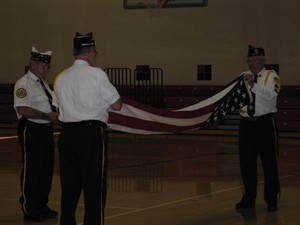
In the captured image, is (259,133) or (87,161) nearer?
(87,161)

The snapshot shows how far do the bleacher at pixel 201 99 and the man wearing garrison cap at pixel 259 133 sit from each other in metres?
10.6

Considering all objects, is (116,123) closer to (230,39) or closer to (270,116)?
(270,116)

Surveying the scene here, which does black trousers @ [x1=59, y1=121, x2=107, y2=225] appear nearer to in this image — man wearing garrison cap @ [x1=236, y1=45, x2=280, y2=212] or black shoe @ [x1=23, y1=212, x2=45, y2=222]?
black shoe @ [x1=23, y1=212, x2=45, y2=222]

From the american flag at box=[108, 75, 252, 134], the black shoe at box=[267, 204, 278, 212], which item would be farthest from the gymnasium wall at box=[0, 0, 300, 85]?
the black shoe at box=[267, 204, 278, 212]

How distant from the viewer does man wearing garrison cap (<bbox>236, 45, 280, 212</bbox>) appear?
8.96 metres

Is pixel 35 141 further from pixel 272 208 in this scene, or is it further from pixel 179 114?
pixel 272 208

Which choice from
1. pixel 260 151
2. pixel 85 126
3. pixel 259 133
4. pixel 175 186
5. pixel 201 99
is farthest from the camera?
pixel 201 99

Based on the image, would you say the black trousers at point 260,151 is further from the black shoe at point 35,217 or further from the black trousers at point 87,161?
the black trousers at point 87,161

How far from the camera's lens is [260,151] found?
30.0ft

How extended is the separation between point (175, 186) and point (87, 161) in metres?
4.52

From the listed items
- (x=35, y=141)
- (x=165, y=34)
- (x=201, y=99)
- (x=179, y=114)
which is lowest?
(x=201, y=99)

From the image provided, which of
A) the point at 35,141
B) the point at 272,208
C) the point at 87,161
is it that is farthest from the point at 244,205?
the point at 87,161

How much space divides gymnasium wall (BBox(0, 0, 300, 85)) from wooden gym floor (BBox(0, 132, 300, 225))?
11.2ft

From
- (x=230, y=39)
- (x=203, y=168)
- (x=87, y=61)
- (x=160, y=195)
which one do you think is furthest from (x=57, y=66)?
(x=87, y=61)
